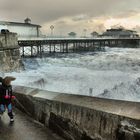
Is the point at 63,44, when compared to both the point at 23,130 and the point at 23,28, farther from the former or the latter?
the point at 23,130

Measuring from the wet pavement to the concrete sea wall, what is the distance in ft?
0.49

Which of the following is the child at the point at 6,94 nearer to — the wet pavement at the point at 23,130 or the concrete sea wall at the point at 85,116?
the wet pavement at the point at 23,130

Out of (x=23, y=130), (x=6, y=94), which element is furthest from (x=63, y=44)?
(x=23, y=130)

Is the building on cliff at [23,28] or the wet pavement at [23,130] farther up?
the building on cliff at [23,28]

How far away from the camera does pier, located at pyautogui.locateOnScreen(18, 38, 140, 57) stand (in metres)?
47.3

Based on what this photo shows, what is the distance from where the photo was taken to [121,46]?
91.9 m

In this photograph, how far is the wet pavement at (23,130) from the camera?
516cm

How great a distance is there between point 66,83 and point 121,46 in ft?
245

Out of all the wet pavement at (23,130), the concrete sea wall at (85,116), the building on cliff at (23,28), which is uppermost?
the building on cliff at (23,28)

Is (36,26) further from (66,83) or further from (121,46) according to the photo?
(66,83)

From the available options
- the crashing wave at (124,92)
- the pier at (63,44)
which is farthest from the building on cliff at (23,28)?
the crashing wave at (124,92)

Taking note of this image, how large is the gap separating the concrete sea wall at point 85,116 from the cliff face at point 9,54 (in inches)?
687

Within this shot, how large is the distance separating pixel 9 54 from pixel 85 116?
20514 mm

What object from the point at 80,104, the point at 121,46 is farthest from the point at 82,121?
the point at 121,46
